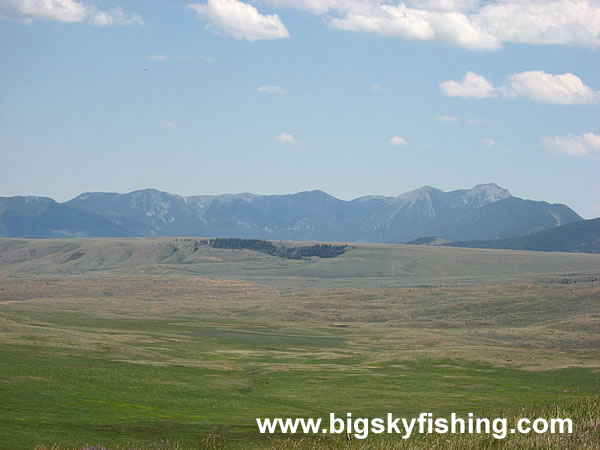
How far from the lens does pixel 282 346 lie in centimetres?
9562

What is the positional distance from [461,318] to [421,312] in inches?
390

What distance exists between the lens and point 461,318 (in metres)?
134

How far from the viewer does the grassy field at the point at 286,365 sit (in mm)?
37031

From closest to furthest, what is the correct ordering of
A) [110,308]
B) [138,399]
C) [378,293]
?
[138,399], [110,308], [378,293]

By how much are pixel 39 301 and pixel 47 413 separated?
11711cm

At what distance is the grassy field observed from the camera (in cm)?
3703

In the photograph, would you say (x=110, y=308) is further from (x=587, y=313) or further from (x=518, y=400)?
(x=518, y=400)

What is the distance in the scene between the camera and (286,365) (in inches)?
2886

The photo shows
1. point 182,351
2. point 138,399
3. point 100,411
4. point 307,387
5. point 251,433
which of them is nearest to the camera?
point 251,433

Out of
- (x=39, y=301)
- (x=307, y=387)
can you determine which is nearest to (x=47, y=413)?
(x=307, y=387)

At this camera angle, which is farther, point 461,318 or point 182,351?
point 461,318

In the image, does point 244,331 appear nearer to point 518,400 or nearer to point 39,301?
point 39,301

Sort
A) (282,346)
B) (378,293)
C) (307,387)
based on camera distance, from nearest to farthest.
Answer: (307,387)
(282,346)
(378,293)

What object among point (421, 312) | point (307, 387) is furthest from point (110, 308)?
point (307, 387)
